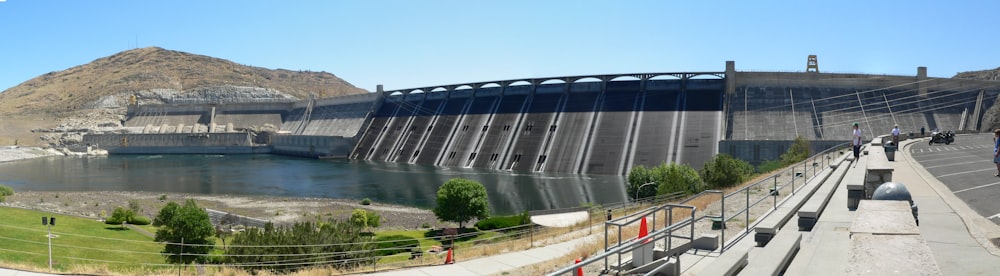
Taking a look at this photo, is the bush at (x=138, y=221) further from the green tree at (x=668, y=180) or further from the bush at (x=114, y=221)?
the green tree at (x=668, y=180)

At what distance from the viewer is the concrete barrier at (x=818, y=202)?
1087 cm

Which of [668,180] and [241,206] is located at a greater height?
[668,180]

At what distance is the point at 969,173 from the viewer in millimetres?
19609

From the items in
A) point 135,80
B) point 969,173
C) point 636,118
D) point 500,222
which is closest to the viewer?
point 969,173

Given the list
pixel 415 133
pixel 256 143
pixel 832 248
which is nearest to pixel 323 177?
pixel 415 133

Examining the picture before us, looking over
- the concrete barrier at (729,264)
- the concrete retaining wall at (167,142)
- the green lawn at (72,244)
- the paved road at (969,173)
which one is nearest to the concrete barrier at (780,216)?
the concrete barrier at (729,264)

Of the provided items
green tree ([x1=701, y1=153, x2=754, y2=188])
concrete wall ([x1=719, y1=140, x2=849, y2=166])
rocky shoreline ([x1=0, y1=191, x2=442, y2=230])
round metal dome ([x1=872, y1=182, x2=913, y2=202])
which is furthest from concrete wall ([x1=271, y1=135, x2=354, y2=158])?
round metal dome ([x1=872, y1=182, x2=913, y2=202])

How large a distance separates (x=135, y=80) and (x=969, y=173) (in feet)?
510

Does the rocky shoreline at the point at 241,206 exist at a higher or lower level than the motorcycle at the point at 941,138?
lower

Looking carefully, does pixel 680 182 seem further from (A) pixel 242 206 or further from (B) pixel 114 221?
(B) pixel 114 221

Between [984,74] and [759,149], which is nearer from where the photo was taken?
[759,149]

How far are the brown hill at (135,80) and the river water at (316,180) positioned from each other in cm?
5010

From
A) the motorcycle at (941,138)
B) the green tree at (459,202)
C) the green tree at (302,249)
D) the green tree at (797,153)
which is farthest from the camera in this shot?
the green tree at (797,153)

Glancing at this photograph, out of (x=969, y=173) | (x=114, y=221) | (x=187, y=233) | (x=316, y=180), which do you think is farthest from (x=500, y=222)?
(x=316, y=180)
